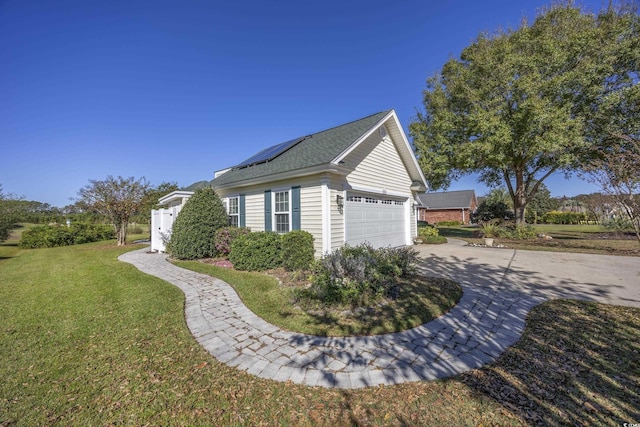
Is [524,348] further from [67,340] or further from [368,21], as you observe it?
[368,21]

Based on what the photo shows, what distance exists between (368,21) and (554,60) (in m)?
10.2

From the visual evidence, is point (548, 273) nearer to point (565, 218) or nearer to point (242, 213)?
point (242, 213)

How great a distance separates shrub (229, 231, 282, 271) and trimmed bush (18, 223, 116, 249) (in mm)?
16001

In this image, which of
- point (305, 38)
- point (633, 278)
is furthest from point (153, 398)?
point (305, 38)

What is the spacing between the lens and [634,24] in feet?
41.5

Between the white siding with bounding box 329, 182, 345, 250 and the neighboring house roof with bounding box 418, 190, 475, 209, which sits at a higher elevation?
the neighboring house roof with bounding box 418, 190, 475, 209

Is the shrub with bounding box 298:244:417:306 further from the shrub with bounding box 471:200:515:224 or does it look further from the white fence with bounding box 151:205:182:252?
the shrub with bounding box 471:200:515:224

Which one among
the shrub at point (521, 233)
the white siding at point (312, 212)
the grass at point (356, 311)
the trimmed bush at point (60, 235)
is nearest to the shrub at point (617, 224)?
the shrub at point (521, 233)

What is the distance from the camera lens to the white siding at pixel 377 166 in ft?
31.9

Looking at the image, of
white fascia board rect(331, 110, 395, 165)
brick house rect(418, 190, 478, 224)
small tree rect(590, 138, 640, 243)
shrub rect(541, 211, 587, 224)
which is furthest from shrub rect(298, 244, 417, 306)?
shrub rect(541, 211, 587, 224)

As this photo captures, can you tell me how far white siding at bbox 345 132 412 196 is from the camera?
972 centimetres

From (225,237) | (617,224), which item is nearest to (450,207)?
(617,224)

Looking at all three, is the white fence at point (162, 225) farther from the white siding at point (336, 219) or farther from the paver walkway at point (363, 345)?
the white siding at point (336, 219)

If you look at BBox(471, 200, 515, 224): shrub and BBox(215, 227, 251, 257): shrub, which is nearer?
BBox(215, 227, 251, 257): shrub
